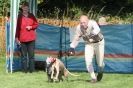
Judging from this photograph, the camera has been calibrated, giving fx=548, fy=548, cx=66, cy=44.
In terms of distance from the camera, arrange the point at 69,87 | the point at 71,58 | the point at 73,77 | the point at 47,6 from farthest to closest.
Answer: the point at 47,6 < the point at 71,58 < the point at 73,77 < the point at 69,87

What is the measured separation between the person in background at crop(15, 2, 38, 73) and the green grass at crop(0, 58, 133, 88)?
560 mm

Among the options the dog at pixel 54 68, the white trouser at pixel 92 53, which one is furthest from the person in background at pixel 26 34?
the white trouser at pixel 92 53

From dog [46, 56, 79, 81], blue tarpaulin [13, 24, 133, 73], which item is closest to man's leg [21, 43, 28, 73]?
blue tarpaulin [13, 24, 133, 73]

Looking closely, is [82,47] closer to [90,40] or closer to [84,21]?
[90,40]

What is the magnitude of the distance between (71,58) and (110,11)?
16.1 meters

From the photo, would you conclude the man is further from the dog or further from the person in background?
the person in background

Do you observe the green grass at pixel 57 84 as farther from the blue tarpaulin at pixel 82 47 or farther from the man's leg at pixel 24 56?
the blue tarpaulin at pixel 82 47

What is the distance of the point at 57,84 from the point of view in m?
13.5

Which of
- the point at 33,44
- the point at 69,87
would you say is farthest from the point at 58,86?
the point at 33,44

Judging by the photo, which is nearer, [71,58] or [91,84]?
[91,84]

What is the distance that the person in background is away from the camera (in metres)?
15.7

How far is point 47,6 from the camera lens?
3173 cm

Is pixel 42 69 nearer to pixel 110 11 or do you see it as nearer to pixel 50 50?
pixel 50 50

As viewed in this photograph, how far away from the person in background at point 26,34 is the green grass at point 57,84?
1.84 feet
